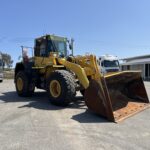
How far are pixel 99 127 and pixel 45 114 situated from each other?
212 cm

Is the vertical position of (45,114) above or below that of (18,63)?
below

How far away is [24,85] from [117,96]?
15.3ft

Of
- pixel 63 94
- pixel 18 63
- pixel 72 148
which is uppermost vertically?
pixel 18 63

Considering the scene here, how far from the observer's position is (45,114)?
8055 millimetres

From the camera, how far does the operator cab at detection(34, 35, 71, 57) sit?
37.3 feet

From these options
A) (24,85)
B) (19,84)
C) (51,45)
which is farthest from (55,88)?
(19,84)

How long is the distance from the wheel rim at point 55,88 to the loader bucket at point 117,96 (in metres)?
1.76

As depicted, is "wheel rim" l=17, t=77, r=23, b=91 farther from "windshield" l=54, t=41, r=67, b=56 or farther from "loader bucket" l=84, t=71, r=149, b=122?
"loader bucket" l=84, t=71, r=149, b=122

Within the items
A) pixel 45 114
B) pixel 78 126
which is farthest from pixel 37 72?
pixel 78 126

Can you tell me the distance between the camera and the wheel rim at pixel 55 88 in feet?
30.9

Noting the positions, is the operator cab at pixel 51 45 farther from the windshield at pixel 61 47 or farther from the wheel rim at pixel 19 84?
the wheel rim at pixel 19 84

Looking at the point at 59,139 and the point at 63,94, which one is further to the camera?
the point at 63,94

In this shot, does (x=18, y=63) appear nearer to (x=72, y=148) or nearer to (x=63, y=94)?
(x=63, y=94)

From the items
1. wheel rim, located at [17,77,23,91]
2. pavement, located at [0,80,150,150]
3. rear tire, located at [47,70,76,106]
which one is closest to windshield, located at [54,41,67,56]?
rear tire, located at [47,70,76,106]
